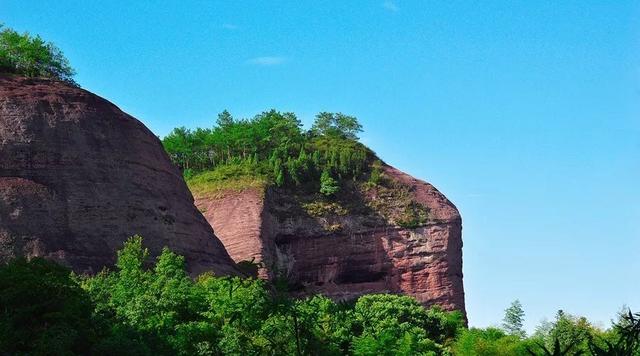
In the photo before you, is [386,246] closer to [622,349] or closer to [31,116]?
[31,116]

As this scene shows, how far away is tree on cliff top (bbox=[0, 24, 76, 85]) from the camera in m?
49.6

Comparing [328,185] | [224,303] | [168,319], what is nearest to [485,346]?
[224,303]

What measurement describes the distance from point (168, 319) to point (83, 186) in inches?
408

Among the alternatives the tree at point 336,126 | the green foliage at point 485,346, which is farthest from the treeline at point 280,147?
the green foliage at point 485,346

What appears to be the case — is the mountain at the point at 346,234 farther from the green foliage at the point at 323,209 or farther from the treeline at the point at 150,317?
the treeline at the point at 150,317

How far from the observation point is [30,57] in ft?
166

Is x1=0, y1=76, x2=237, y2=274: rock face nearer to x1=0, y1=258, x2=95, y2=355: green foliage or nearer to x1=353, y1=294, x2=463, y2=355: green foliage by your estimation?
x1=0, y1=258, x2=95, y2=355: green foliage

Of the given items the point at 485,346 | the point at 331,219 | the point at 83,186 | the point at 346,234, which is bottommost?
the point at 485,346

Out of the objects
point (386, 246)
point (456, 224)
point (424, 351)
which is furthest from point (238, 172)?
point (424, 351)

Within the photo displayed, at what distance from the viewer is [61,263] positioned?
129 feet

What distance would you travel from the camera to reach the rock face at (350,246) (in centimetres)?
5941

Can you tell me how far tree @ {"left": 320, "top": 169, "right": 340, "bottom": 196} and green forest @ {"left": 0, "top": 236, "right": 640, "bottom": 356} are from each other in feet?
45.1

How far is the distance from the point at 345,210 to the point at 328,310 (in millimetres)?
17117

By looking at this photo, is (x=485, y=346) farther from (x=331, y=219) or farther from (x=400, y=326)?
(x=331, y=219)
